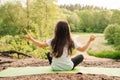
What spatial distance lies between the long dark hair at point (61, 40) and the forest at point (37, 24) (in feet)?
35.9

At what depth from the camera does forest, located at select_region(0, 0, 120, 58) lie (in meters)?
19.8

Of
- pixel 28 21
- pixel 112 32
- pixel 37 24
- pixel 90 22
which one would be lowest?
pixel 90 22

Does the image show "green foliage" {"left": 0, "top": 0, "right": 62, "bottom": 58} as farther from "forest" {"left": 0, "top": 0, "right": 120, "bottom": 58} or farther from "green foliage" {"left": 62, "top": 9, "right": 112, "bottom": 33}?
"green foliage" {"left": 62, "top": 9, "right": 112, "bottom": 33}

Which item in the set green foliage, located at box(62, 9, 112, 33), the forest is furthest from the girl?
green foliage, located at box(62, 9, 112, 33)

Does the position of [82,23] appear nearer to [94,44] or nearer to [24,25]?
[94,44]

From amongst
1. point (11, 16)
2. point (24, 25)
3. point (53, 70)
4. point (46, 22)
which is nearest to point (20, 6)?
point (11, 16)

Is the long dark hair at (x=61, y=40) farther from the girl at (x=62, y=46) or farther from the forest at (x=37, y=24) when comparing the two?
the forest at (x=37, y=24)

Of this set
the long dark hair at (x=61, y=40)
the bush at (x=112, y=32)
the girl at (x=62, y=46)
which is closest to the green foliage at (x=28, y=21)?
the bush at (x=112, y=32)

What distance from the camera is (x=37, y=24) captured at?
92.5ft

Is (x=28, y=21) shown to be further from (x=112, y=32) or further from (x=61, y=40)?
(x=61, y=40)

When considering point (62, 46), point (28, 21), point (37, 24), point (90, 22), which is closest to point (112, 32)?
point (28, 21)

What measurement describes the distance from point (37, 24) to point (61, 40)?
69.8 feet

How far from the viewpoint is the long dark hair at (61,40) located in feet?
22.9

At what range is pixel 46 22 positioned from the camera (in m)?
28.2
